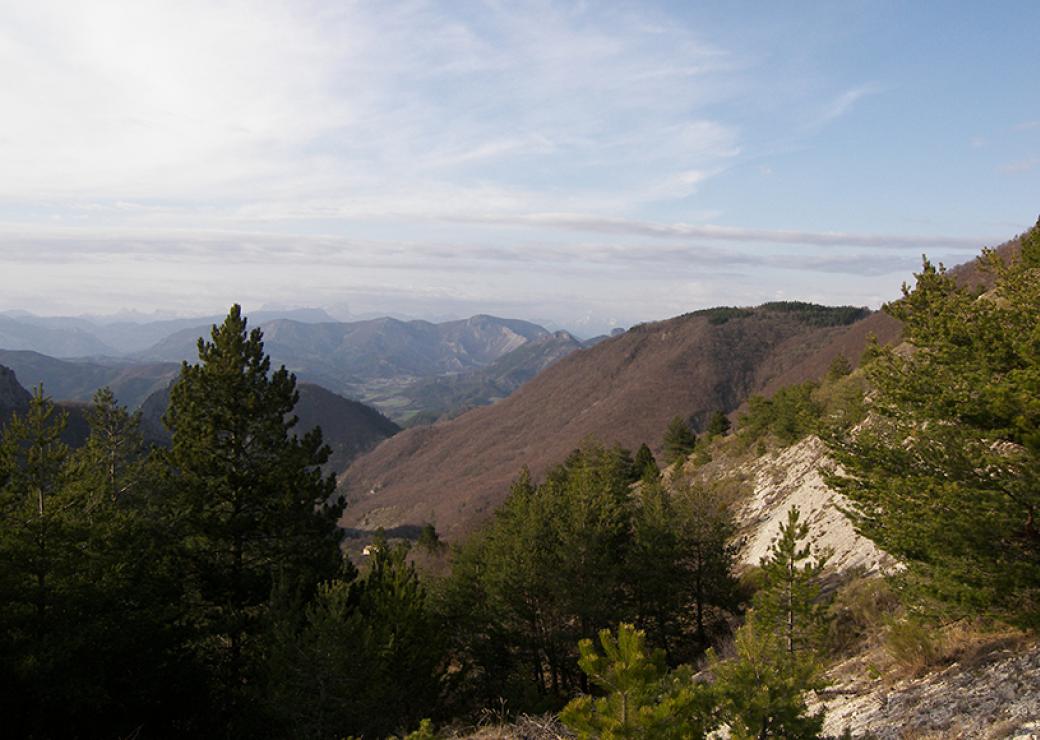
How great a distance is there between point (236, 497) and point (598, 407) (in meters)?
145

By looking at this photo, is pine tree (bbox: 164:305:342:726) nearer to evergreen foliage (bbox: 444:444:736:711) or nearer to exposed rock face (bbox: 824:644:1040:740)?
evergreen foliage (bbox: 444:444:736:711)

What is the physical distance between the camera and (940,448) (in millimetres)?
7766

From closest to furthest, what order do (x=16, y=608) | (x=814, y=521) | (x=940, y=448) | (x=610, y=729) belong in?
(x=610, y=729) < (x=940, y=448) < (x=16, y=608) < (x=814, y=521)

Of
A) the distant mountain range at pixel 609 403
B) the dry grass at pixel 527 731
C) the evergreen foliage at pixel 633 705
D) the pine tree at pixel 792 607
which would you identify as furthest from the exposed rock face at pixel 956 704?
the distant mountain range at pixel 609 403

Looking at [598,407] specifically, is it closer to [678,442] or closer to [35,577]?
[678,442]

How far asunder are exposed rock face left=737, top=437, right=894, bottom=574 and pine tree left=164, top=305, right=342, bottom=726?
14.3 m

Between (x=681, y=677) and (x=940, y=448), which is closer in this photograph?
(x=681, y=677)

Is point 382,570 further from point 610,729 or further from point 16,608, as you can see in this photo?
point 610,729

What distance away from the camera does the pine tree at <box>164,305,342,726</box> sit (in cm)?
1552

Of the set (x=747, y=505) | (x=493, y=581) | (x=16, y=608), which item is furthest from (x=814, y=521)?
(x=16, y=608)

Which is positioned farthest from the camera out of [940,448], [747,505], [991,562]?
[747,505]

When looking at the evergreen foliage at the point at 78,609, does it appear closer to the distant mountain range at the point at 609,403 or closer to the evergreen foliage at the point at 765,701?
the evergreen foliage at the point at 765,701

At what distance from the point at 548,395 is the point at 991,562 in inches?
7135

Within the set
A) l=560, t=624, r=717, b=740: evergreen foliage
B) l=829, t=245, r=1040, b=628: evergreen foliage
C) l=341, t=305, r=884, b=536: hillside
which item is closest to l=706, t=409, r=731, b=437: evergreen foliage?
l=829, t=245, r=1040, b=628: evergreen foliage
